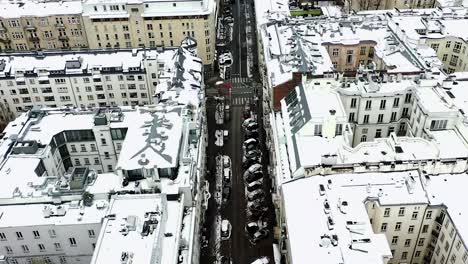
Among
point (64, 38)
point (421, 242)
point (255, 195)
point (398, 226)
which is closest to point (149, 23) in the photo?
point (64, 38)

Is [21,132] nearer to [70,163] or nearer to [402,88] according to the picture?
[70,163]

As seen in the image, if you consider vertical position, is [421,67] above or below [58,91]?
above

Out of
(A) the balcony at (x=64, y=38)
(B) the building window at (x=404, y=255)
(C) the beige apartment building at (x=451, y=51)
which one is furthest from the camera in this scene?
(A) the balcony at (x=64, y=38)

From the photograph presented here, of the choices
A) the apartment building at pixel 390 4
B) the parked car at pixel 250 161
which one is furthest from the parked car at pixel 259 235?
the apartment building at pixel 390 4

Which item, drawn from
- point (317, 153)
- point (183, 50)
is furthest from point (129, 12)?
point (317, 153)

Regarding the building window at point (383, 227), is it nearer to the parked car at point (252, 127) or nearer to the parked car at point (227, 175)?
the parked car at point (227, 175)

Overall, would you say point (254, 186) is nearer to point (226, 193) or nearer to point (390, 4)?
point (226, 193)
